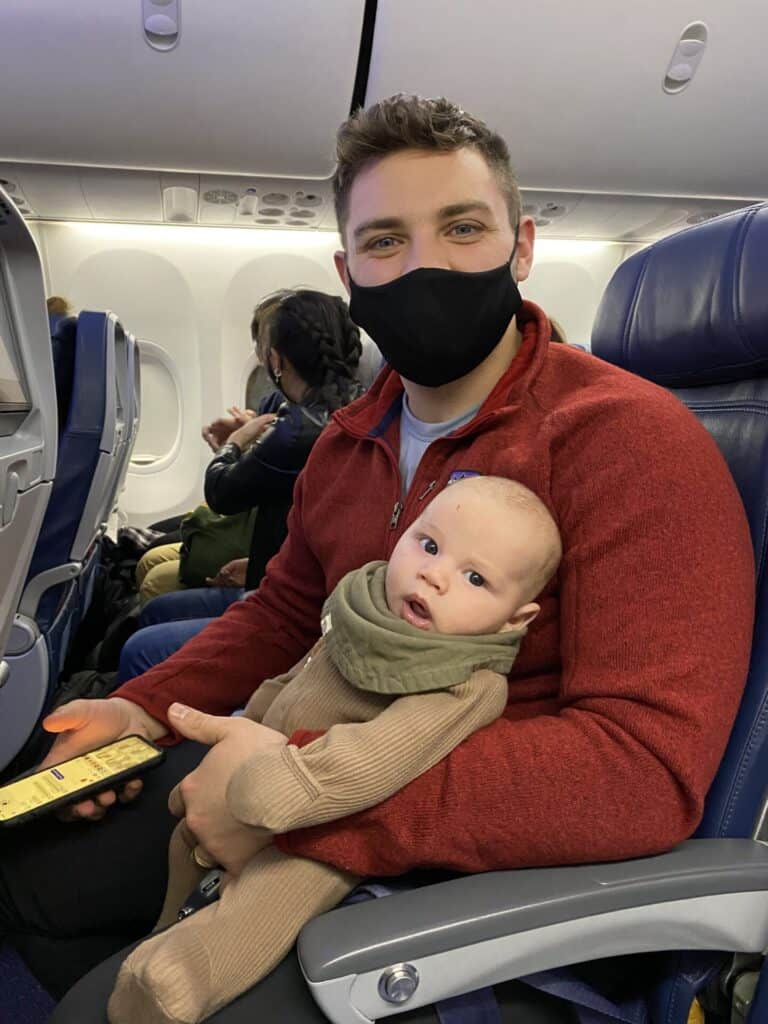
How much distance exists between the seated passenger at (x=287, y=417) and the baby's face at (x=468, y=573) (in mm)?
1740

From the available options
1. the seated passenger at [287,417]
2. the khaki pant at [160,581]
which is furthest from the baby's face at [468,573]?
the khaki pant at [160,581]

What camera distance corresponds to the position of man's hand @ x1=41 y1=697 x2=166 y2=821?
1.30 meters

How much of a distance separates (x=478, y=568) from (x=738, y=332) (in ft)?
1.86

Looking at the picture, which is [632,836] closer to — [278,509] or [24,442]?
[24,442]

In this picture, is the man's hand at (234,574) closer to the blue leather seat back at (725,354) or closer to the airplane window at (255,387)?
the blue leather seat back at (725,354)

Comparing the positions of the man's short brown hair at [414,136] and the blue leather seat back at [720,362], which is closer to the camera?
the blue leather seat back at [720,362]

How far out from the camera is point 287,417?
2.80 m

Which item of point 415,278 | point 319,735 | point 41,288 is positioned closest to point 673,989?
point 319,735

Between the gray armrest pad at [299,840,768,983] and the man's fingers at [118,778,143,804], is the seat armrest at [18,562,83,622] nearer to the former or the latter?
the man's fingers at [118,778,143,804]

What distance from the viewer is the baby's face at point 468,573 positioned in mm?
1018

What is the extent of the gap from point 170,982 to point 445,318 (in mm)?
1034

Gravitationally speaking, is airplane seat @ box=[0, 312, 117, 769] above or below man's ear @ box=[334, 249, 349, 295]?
below

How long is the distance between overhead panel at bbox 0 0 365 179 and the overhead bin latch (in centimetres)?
1

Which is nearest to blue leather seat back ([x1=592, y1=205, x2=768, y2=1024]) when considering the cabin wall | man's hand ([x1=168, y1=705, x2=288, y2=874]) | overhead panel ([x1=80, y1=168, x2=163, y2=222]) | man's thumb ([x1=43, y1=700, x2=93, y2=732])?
man's hand ([x1=168, y1=705, x2=288, y2=874])
